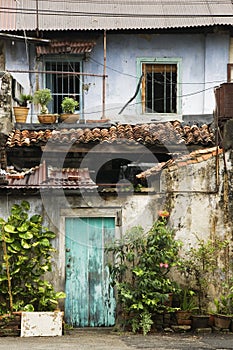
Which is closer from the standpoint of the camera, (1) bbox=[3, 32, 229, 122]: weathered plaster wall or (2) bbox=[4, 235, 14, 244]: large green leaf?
(2) bbox=[4, 235, 14, 244]: large green leaf

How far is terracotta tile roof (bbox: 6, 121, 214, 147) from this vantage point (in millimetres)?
15774

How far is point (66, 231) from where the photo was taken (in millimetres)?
13000

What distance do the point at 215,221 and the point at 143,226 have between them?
1.38 metres

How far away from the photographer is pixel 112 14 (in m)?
19.2

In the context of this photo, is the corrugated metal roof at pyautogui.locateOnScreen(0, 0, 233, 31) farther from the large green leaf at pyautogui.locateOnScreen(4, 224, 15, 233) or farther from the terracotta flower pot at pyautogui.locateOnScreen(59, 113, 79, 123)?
the large green leaf at pyautogui.locateOnScreen(4, 224, 15, 233)

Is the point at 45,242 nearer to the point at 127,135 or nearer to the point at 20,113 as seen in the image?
the point at 127,135

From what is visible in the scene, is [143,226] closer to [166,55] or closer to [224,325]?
[224,325]

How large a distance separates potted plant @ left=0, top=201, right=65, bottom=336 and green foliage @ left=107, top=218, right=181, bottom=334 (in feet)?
4.01

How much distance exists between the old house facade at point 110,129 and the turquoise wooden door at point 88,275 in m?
0.02

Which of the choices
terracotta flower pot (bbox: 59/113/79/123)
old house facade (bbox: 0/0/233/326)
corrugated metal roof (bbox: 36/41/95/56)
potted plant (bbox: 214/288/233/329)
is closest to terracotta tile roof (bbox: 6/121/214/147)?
old house facade (bbox: 0/0/233/326)

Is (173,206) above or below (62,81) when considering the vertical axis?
below

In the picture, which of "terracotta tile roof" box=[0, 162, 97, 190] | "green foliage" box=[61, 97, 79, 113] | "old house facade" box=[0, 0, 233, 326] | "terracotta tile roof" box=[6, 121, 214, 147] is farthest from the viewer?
"green foliage" box=[61, 97, 79, 113]

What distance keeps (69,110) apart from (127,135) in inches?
103

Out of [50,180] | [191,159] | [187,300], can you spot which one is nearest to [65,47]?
[50,180]
